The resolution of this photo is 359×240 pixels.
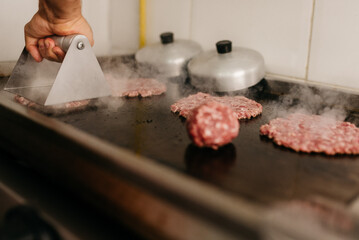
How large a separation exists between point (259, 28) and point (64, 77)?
108 cm

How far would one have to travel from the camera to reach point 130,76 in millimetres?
2029

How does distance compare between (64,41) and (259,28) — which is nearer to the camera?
(64,41)

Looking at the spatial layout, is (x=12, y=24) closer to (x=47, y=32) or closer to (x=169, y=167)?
(x=47, y=32)

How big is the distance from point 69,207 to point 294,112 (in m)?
0.96

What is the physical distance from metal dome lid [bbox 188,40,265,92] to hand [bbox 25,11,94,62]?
0.57 metres

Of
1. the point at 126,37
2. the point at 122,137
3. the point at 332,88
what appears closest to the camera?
the point at 122,137

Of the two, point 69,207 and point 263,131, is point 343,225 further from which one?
point 69,207

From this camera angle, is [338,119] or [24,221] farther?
[338,119]

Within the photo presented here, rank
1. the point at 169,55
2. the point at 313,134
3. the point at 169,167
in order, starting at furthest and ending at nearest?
1. the point at 169,55
2. the point at 313,134
3. the point at 169,167

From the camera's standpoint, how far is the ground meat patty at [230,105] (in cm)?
136

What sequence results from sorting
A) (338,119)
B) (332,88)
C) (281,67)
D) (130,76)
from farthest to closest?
1. (130,76)
2. (281,67)
3. (332,88)
4. (338,119)

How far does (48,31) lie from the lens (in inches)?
56.9

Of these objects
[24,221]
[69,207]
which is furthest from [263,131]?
[24,221]

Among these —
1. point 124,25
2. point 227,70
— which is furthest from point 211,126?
point 124,25
